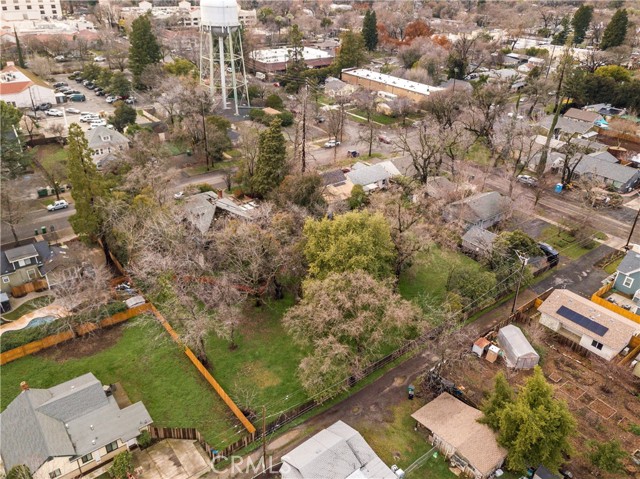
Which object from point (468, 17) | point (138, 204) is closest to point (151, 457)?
point (138, 204)

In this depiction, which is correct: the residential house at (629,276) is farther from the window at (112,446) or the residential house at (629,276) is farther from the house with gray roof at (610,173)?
the window at (112,446)

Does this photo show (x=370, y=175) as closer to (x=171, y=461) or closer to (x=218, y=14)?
(x=218, y=14)

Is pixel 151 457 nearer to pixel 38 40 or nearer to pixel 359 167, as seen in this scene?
pixel 359 167

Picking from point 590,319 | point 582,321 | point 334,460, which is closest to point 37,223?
point 334,460

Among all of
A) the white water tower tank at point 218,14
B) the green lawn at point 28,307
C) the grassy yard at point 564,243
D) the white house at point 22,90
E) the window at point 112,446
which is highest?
the white water tower tank at point 218,14

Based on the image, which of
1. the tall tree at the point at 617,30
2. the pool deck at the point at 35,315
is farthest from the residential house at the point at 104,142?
the tall tree at the point at 617,30

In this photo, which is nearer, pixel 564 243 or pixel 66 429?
pixel 66 429
